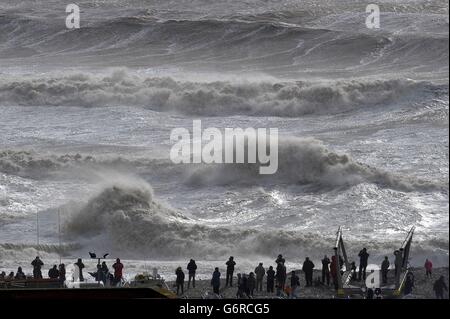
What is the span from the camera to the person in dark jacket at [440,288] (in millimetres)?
16709

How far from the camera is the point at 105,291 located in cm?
1645

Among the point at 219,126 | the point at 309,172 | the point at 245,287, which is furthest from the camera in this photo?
the point at 219,126

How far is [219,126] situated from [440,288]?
78.8 ft

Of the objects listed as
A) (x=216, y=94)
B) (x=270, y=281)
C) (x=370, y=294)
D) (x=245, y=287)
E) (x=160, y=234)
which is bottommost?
(x=370, y=294)

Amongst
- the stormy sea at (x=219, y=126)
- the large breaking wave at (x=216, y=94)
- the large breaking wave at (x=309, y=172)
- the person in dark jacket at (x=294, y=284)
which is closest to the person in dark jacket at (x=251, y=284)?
the person in dark jacket at (x=294, y=284)

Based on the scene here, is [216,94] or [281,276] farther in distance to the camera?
[216,94]

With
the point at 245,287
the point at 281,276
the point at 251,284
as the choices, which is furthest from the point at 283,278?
the point at 245,287

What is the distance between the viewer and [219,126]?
134 feet

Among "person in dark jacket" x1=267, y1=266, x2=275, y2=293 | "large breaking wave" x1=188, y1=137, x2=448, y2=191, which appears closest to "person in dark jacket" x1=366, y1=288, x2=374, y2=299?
"person in dark jacket" x1=267, y1=266, x2=275, y2=293

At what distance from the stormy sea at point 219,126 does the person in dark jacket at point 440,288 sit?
7.46 metres

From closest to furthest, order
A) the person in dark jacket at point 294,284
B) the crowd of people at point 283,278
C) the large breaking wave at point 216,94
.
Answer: the crowd of people at point 283,278
the person in dark jacket at point 294,284
the large breaking wave at point 216,94

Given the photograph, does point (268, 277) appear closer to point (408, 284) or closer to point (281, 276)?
point (281, 276)

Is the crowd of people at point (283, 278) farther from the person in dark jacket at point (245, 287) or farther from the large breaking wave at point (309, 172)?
the large breaking wave at point (309, 172)
